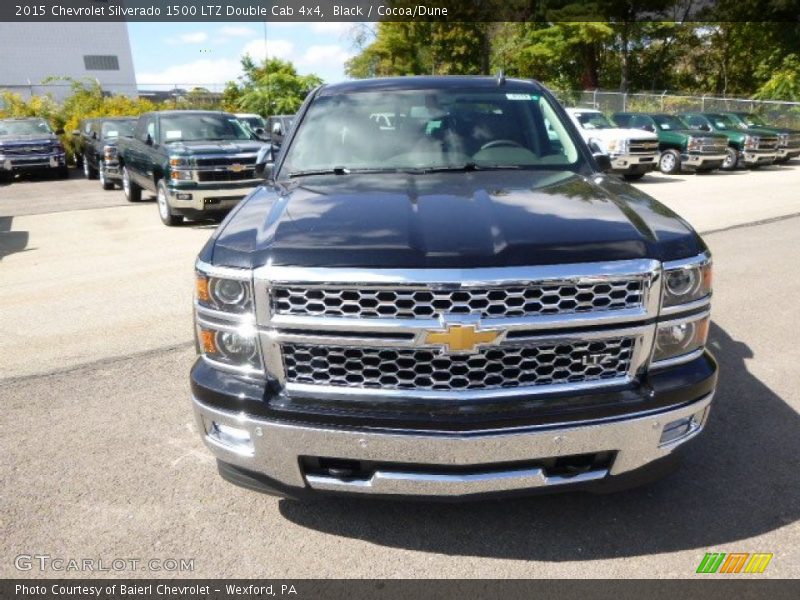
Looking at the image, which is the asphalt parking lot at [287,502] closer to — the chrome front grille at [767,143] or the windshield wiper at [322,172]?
the windshield wiper at [322,172]

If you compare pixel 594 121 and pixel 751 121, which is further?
pixel 751 121

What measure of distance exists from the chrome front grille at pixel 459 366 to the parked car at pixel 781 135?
2173 cm

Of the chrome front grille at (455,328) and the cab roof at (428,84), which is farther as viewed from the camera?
the cab roof at (428,84)

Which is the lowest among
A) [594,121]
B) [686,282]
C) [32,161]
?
[32,161]

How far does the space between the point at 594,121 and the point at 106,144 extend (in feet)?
44.2

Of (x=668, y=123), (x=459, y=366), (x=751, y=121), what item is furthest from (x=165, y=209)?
(x=751, y=121)

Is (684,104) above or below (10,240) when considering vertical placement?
above

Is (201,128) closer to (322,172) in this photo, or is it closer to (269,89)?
(322,172)

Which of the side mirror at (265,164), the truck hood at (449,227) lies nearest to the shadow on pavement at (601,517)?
the truck hood at (449,227)

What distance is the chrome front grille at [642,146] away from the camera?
17109mm

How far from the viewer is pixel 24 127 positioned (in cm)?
2003

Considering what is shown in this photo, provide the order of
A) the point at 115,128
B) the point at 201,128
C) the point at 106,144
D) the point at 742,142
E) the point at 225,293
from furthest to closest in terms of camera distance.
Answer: the point at 742,142 → the point at 115,128 → the point at 106,144 → the point at 201,128 → the point at 225,293

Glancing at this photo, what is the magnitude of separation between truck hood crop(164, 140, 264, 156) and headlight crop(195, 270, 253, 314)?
8361 millimetres

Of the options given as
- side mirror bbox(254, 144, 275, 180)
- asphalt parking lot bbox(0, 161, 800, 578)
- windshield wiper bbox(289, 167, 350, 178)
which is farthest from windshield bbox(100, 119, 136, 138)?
windshield wiper bbox(289, 167, 350, 178)
